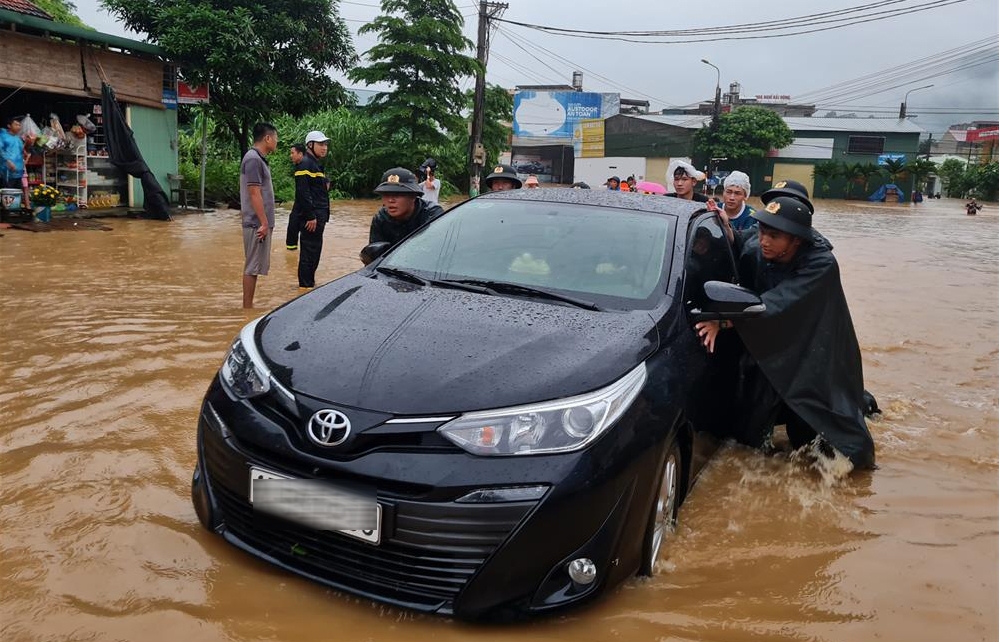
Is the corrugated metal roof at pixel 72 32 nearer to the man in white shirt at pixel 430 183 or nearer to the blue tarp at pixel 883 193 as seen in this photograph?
the man in white shirt at pixel 430 183

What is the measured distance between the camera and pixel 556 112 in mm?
51938

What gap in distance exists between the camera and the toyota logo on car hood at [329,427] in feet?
7.29

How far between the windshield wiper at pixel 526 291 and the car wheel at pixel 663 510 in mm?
638

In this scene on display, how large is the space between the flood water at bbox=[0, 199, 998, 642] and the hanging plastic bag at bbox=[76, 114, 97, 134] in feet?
26.3

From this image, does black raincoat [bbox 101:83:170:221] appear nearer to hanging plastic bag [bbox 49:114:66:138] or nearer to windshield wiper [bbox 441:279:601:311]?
hanging plastic bag [bbox 49:114:66:138]

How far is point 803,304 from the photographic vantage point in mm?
3684

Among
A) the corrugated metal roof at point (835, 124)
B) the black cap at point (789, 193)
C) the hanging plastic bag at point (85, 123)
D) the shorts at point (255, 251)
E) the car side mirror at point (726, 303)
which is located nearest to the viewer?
the car side mirror at point (726, 303)

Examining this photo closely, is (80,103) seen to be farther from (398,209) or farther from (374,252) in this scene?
(374,252)

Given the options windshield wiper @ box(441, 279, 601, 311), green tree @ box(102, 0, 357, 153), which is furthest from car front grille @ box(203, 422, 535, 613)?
green tree @ box(102, 0, 357, 153)

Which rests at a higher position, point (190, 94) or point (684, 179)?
point (190, 94)


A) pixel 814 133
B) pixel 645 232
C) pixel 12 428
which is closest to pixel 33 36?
pixel 12 428

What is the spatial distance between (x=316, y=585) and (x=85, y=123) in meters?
13.5

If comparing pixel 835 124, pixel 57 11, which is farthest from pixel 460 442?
pixel 835 124

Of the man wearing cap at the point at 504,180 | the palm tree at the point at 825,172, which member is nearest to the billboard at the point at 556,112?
the palm tree at the point at 825,172
